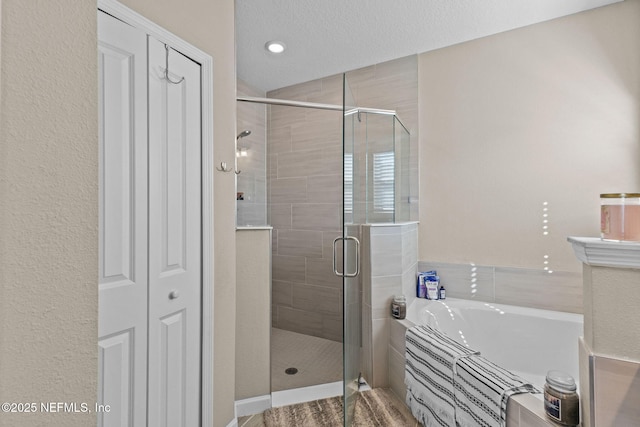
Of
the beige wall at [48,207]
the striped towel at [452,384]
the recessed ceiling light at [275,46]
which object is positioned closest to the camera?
the beige wall at [48,207]

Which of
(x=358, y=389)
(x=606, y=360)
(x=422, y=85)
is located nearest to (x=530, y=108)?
(x=422, y=85)

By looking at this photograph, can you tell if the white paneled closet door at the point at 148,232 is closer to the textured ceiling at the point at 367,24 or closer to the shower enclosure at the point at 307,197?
the textured ceiling at the point at 367,24

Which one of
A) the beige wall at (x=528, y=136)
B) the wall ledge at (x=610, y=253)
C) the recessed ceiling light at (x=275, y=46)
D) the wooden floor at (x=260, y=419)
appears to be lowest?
the wooden floor at (x=260, y=419)

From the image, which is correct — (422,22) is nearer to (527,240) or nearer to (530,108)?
(530,108)

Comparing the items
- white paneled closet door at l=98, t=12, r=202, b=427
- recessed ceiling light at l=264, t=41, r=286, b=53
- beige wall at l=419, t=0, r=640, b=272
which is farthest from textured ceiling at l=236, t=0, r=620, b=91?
white paneled closet door at l=98, t=12, r=202, b=427

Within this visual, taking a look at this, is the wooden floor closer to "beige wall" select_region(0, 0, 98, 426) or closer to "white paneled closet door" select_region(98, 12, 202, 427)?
"white paneled closet door" select_region(98, 12, 202, 427)

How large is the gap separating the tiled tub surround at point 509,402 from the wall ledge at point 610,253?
58cm

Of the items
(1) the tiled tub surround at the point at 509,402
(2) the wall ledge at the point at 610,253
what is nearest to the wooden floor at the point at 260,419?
(1) the tiled tub surround at the point at 509,402

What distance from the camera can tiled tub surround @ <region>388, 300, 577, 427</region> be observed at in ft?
3.56

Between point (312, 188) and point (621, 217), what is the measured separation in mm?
2278

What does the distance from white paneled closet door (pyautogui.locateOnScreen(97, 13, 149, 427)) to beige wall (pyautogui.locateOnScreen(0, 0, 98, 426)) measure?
571mm

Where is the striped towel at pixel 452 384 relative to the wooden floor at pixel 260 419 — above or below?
above

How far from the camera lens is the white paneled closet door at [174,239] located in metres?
1.25

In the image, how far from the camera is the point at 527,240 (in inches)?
87.4
